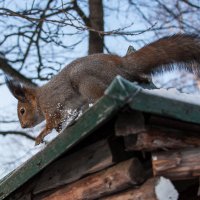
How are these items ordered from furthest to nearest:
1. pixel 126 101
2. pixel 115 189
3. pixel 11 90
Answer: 1. pixel 11 90
2. pixel 115 189
3. pixel 126 101

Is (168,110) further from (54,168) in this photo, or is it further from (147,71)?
(147,71)

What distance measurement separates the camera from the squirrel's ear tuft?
4.55m

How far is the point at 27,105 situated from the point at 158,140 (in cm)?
282

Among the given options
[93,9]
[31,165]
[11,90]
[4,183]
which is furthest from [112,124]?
[93,9]

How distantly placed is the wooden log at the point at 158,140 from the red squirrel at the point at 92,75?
0.83 m

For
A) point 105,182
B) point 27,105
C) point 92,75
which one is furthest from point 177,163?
point 27,105

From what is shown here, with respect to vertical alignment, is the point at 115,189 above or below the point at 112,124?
below

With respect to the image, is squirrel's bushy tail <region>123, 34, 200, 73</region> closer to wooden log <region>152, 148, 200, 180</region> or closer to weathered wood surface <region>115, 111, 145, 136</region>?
wooden log <region>152, 148, 200, 180</region>

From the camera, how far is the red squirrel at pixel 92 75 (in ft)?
10.6

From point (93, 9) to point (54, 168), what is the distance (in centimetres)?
533

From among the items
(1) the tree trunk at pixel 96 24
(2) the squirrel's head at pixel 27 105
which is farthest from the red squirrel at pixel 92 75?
(1) the tree trunk at pixel 96 24

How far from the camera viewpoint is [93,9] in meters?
7.86

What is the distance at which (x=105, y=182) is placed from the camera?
98.0 inches

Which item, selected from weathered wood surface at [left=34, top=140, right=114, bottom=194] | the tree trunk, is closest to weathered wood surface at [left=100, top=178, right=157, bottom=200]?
weathered wood surface at [left=34, top=140, right=114, bottom=194]
